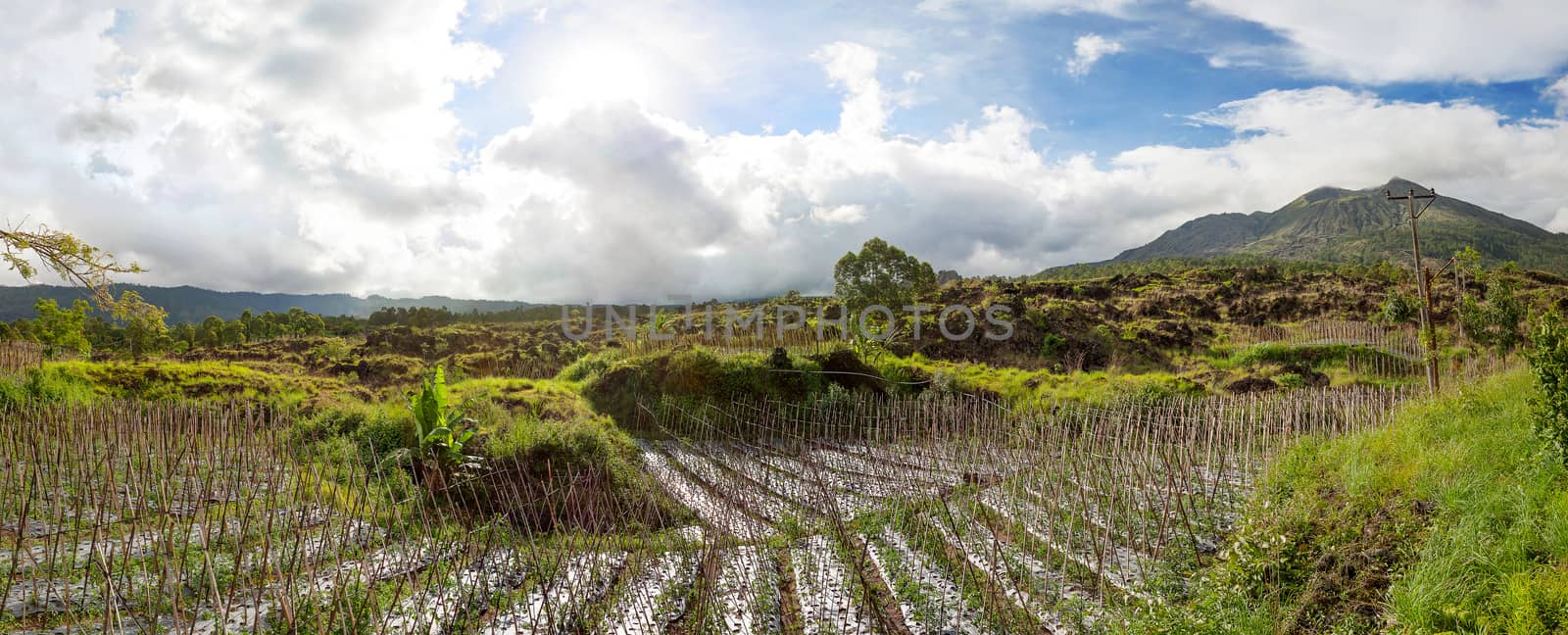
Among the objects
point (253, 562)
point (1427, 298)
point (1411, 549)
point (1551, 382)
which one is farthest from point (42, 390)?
point (1427, 298)

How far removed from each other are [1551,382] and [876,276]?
17845 millimetres

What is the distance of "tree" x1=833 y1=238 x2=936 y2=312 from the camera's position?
23.4m

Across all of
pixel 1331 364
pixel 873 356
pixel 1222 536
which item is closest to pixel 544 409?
pixel 873 356

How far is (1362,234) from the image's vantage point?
4328 inches

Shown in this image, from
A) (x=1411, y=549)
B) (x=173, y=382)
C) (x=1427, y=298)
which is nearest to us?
(x=1411, y=549)

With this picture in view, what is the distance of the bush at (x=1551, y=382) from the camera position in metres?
5.73

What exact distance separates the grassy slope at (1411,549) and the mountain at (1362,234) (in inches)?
263

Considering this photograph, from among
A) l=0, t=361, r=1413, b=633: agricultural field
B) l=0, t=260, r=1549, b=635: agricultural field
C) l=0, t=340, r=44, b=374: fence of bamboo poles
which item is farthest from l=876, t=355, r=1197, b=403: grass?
l=0, t=340, r=44, b=374: fence of bamboo poles

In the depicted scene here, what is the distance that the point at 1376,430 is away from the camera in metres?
9.38

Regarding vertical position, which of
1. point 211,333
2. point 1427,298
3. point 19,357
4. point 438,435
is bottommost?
point 438,435

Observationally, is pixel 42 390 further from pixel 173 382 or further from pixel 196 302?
pixel 196 302

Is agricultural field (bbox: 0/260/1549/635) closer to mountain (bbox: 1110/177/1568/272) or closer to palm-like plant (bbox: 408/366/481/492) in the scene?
palm-like plant (bbox: 408/366/481/492)

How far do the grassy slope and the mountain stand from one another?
21.9ft

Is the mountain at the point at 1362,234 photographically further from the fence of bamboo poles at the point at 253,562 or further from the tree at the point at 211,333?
the tree at the point at 211,333
